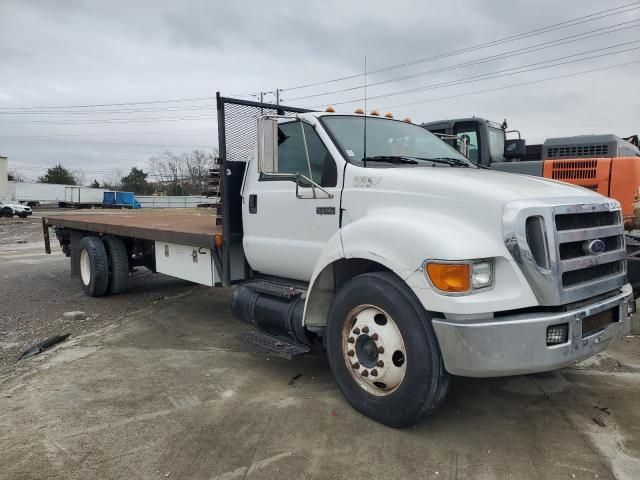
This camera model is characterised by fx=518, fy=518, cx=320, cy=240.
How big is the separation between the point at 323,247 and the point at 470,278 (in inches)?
55.6

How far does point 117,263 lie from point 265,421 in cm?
503

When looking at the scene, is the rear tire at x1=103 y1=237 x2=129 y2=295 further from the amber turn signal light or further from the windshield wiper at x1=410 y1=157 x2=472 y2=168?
the amber turn signal light

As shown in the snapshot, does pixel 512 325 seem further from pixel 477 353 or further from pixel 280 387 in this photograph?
pixel 280 387

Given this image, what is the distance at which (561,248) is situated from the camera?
3.07 metres

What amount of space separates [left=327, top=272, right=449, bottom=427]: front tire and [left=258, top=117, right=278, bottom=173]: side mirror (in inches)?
42.7

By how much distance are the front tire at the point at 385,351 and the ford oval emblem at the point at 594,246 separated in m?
1.11

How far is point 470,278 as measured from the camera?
2.90 meters

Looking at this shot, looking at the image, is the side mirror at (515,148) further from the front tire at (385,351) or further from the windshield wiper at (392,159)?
the front tire at (385,351)

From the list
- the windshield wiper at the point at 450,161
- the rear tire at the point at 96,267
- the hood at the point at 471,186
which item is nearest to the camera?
the hood at the point at 471,186

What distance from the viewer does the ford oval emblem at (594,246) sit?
3205 mm

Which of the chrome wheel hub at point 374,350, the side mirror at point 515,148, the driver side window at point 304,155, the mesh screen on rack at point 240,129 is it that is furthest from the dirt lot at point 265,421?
the side mirror at point 515,148

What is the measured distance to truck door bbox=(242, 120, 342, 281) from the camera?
403 centimetres

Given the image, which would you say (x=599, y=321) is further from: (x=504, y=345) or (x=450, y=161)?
(x=450, y=161)

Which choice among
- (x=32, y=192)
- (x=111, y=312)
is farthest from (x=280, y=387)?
(x=32, y=192)
